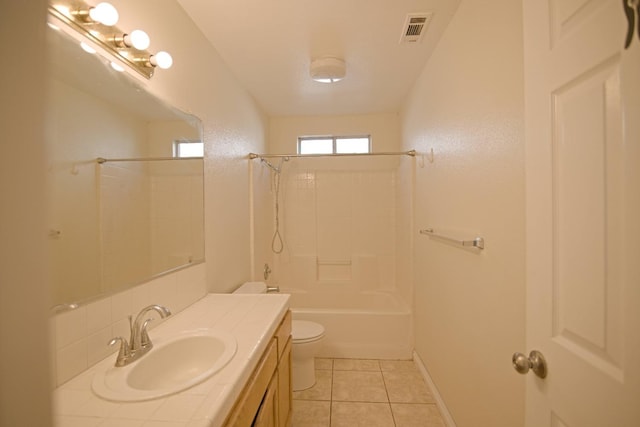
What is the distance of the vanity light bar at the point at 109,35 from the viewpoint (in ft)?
3.02

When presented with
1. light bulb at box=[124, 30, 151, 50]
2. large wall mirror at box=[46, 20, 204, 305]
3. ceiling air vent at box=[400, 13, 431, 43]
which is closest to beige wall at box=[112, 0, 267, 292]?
light bulb at box=[124, 30, 151, 50]

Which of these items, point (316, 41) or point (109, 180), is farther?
point (316, 41)

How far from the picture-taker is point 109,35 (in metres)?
1.07

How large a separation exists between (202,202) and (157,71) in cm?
73

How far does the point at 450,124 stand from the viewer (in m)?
1.74

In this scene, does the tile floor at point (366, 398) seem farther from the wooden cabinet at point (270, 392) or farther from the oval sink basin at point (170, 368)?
the oval sink basin at point (170, 368)

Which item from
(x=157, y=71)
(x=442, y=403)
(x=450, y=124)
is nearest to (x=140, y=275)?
(x=157, y=71)

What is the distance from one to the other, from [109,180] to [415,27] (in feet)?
6.23

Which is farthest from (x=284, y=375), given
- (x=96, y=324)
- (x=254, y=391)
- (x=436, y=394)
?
(x=436, y=394)

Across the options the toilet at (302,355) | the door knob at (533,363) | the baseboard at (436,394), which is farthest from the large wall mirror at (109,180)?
the baseboard at (436,394)

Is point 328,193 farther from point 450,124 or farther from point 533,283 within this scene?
point 533,283

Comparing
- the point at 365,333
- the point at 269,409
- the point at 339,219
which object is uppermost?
the point at 339,219

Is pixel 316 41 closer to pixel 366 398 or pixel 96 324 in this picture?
pixel 96 324

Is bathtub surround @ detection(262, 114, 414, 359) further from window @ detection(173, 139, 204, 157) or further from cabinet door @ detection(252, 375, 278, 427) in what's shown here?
cabinet door @ detection(252, 375, 278, 427)
